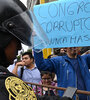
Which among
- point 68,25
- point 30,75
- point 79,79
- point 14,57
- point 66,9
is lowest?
point 30,75

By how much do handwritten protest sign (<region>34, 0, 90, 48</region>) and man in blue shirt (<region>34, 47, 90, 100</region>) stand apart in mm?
201

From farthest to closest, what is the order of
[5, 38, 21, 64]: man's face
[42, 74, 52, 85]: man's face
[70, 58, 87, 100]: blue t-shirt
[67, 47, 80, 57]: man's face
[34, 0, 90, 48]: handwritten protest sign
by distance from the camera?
[42, 74, 52, 85]: man's face → [67, 47, 80, 57]: man's face → [34, 0, 90, 48]: handwritten protest sign → [70, 58, 87, 100]: blue t-shirt → [5, 38, 21, 64]: man's face

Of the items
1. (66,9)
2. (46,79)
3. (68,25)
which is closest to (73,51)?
(68,25)

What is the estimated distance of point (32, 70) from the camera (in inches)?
145

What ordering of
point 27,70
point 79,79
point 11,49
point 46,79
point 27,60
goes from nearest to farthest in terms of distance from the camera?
1. point 11,49
2. point 79,79
3. point 46,79
4. point 27,70
5. point 27,60

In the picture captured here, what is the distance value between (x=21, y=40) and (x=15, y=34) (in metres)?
0.09

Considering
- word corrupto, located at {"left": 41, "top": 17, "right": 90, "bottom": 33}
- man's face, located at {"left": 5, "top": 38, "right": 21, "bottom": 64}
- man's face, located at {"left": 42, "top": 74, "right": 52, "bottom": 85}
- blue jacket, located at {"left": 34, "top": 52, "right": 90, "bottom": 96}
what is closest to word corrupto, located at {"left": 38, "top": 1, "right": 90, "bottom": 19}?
word corrupto, located at {"left": 41, "top": 17, "right": 90, "bottom": 33}

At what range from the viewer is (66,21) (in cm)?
253

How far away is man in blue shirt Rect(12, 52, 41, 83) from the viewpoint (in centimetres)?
350

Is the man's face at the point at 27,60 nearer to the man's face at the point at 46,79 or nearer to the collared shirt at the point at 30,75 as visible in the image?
the collared shirt at the point at 30,75

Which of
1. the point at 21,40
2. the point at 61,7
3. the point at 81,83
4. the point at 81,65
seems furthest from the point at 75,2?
the point at 21,40

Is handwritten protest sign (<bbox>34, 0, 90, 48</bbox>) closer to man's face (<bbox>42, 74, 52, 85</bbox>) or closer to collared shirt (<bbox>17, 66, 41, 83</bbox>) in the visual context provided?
man's face (<bbox>42, 74, 52, 85</bbox>)

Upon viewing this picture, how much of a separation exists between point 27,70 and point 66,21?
1.59 meters

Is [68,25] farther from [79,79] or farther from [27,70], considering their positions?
[27,70]
